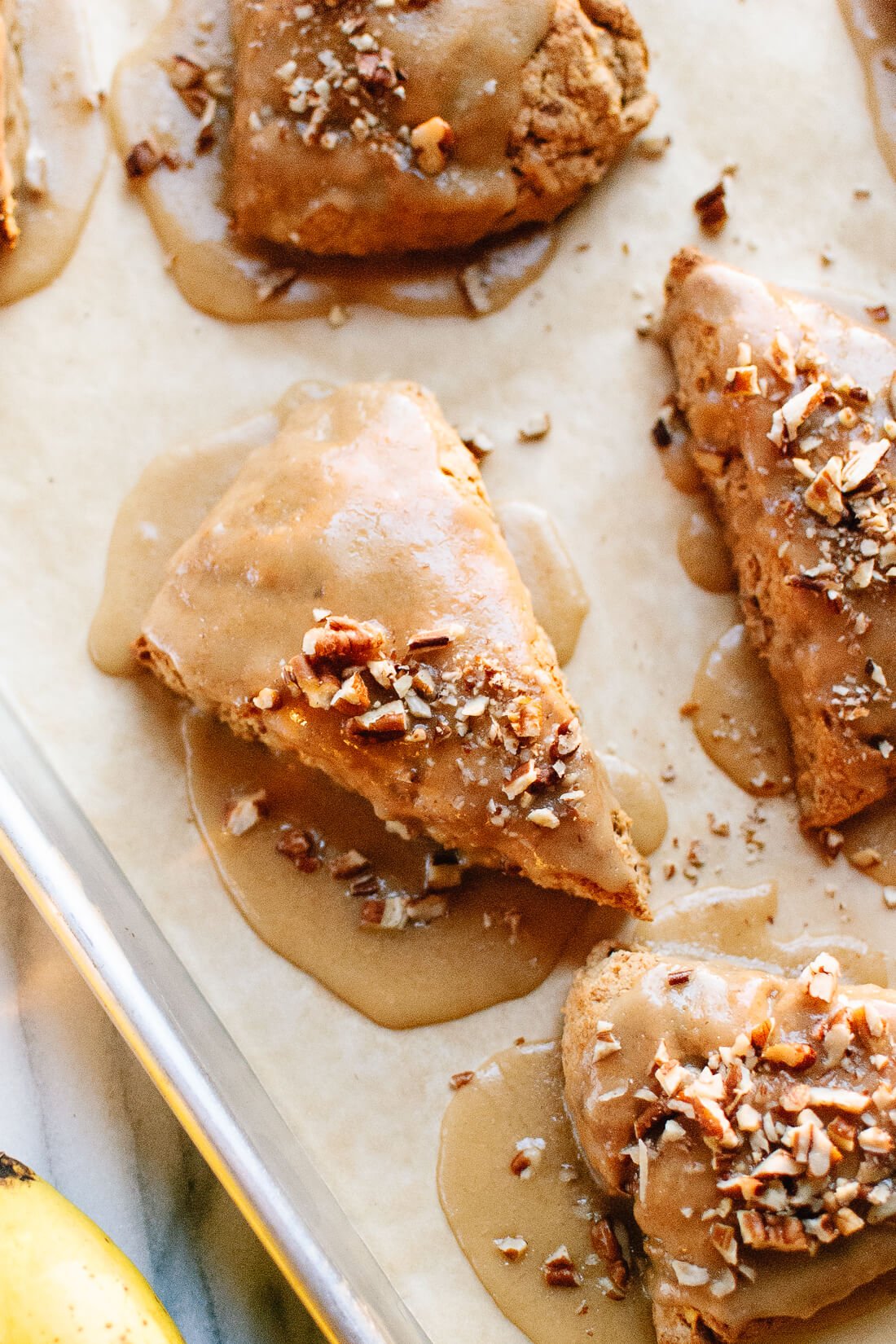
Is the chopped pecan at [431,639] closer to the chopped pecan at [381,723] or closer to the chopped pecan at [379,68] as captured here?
the chopped pecan at [381,723]

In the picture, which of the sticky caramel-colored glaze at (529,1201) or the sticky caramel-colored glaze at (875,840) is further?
the sticky caramel-colored glaze at (875,840)

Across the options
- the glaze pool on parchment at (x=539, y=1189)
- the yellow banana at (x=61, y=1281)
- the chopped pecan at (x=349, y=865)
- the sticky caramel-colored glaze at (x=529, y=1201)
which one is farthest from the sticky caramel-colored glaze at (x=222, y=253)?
the yellow banana at (x=61, y=1281)

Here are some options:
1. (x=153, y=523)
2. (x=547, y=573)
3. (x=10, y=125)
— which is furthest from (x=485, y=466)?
(x=10, y=125)

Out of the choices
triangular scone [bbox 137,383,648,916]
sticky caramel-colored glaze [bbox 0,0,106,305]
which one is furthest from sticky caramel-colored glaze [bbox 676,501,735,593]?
sticky caramel-colored glaze [bbox 0,0,106,305]

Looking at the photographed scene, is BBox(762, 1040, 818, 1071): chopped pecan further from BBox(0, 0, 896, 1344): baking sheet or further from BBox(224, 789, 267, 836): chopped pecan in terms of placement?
BBox(224, 789, 267, 836): chopped pecan

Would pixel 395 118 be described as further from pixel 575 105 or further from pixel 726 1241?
pixel 726 1241

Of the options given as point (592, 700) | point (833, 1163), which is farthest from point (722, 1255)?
point (592, 700)
